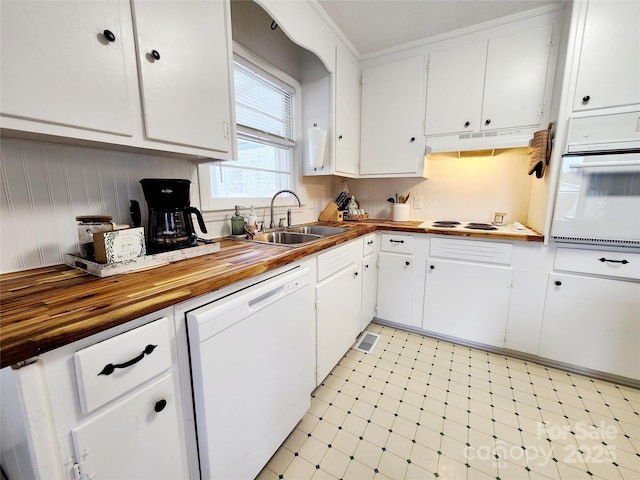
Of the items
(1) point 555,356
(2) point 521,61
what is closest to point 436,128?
(2) point 521,61

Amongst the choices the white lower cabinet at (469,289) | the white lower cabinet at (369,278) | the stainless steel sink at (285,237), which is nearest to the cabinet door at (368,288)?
the white lower cabinet at (369,278)

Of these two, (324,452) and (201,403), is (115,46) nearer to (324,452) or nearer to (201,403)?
(201,403)

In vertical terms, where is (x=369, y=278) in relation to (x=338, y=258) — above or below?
below

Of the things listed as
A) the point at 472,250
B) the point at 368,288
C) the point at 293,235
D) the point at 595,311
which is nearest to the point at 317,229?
Result: the point at 293,235

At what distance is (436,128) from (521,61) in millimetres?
653

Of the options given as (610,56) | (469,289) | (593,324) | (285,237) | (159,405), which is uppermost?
(610,56)

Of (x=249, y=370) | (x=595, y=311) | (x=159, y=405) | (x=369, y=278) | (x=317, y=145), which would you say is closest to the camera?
(x=159, y=405)

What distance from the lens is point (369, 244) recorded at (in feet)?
6.95

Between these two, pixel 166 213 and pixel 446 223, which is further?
pixel 446 223

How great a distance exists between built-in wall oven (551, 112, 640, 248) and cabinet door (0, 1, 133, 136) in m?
2.25

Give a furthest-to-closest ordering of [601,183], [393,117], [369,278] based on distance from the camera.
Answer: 1. [393,117]
2. [369,278]
3. [601,183]

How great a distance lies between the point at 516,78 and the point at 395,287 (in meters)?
1.78

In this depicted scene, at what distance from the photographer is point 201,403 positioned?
2.67 ft

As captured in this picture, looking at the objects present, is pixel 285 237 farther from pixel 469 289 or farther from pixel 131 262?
pixel 469 289
